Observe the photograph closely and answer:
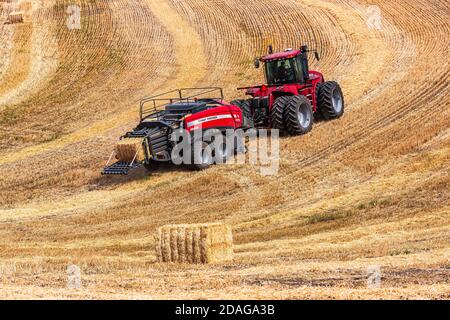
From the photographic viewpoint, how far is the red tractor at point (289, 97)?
23.9m

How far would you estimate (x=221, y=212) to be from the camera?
19.2 meters

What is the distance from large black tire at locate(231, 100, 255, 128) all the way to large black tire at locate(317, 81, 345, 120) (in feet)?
8.72

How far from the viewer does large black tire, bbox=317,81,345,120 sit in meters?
25.8

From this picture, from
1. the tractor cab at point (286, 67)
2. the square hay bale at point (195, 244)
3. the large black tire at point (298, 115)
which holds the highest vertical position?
the tractor cab at point (286, 67)

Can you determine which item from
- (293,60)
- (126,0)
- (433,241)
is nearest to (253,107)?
(293,60)

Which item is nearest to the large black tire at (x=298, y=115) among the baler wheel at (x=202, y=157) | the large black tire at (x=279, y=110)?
A: the large black tire at (x=279, y=110)

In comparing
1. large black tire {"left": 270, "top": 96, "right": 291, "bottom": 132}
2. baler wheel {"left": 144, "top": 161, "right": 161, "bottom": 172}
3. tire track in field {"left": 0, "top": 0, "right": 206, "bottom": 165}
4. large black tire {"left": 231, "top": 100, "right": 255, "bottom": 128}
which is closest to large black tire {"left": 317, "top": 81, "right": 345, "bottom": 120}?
large black tire {"left": 270, "top": 96, "right": 291, "bottom": 132}

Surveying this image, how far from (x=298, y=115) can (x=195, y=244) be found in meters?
10.7

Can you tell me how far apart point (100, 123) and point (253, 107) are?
824cm

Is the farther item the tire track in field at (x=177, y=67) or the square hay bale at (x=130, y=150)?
the tire track in field at (x=177, y=67)

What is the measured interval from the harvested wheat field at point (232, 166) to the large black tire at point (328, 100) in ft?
1.33

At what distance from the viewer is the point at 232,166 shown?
22.3 metres

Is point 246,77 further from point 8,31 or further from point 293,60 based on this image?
point 8,31

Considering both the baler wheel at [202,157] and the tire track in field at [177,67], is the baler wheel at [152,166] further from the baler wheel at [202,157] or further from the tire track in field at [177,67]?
the tire track in field at [177,67]
